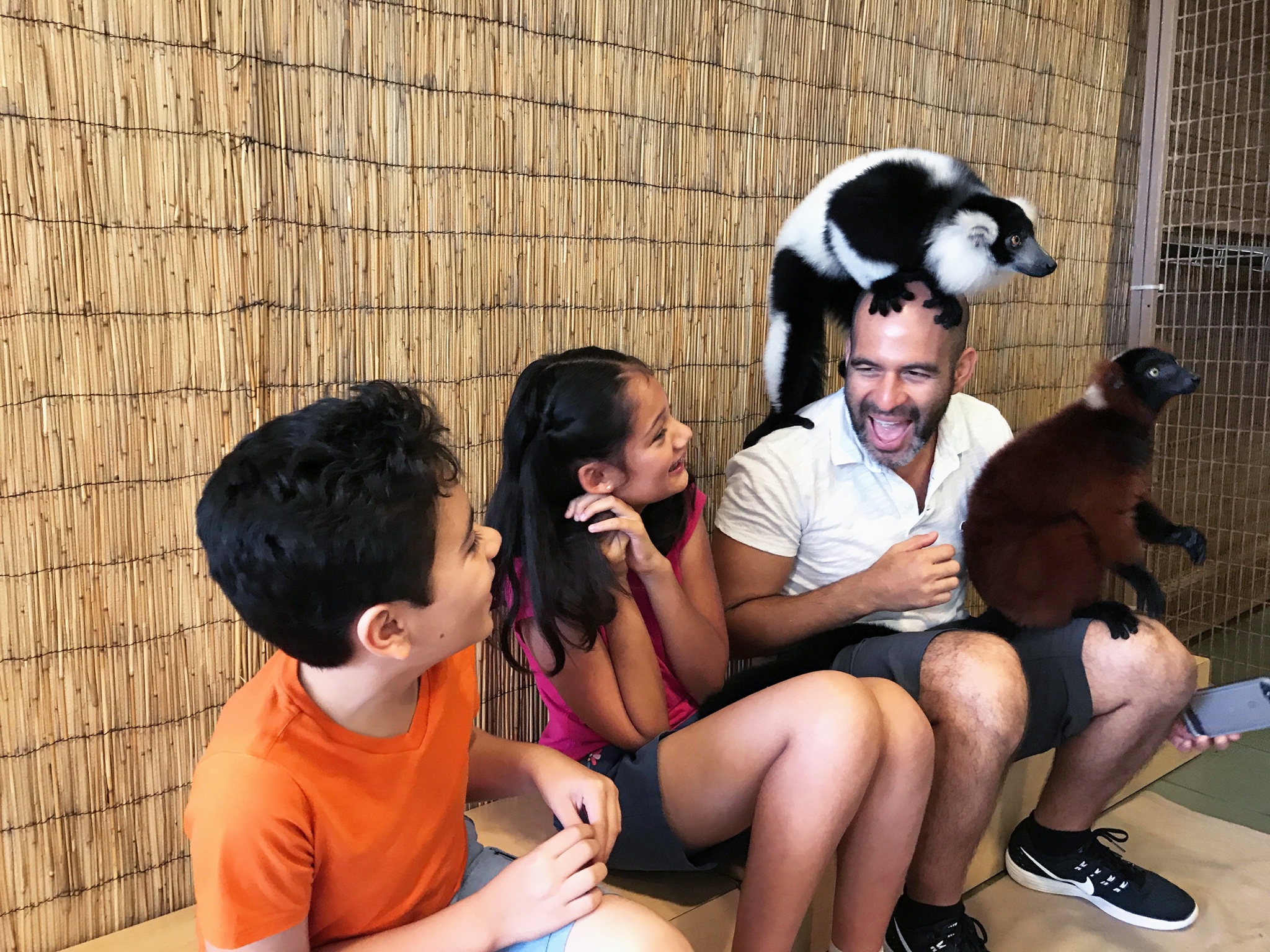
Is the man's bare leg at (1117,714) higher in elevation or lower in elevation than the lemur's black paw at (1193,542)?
lower

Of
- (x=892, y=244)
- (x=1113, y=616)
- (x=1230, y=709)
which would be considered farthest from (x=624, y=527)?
(x=1230, y=709)

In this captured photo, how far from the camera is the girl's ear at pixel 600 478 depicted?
4.21 feet

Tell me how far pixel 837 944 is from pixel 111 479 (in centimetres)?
113

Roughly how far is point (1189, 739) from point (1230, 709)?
0.09 meters

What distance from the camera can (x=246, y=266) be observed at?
129 centimetres

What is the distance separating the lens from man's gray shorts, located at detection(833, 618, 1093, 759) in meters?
1.50

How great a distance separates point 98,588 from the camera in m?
1.24

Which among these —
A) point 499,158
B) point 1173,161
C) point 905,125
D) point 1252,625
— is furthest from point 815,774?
point 1252,625

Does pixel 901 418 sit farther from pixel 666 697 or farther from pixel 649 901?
pixel 649 901

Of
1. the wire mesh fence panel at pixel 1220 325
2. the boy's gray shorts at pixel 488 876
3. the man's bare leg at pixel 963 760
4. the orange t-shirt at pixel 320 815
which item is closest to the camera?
the orange t-shirt at pixel 320 815

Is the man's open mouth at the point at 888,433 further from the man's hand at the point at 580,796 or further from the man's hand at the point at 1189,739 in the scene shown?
the man's hand at the point at 580,796

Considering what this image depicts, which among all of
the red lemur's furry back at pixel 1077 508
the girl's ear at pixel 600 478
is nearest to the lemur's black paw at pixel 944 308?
the red lemur's furry back at pixel 1077 508

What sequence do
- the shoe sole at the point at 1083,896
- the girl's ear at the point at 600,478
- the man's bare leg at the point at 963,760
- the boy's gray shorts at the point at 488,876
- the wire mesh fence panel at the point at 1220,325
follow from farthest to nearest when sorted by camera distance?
1. the wire mesh fence panel at the point at 1220,325
2. the shoe sole at the point at 1083,896
3. the man's bare leg at the point at 963,760
4. the girl's ear at the point at 600,478
5. the boy's gray shorts at the point at 488,876

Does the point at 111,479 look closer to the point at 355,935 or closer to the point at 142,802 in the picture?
the point at 142,802
